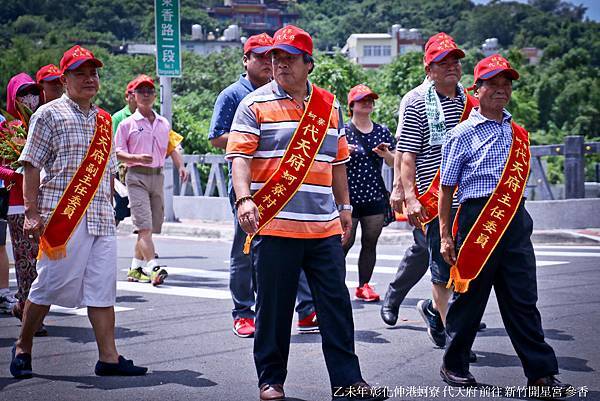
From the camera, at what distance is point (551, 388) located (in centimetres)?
517

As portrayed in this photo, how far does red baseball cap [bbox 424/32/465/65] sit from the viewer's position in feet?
20.4

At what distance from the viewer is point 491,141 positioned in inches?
213

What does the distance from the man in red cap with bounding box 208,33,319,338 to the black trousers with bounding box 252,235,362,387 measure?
185cm

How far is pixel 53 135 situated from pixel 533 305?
3.03 meters

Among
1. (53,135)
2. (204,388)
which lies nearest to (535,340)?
(204,388)

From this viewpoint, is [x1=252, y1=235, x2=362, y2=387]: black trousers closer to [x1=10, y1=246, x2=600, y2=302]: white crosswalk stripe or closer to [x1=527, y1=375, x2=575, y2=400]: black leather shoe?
[x1=527, y1=375, x2=575, y2=400]: black leather shoe

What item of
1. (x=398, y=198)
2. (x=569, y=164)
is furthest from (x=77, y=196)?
(x=569, y=164)

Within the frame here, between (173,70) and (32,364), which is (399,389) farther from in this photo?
(173,70)

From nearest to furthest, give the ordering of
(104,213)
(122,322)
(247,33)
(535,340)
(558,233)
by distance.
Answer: (535,340), (104,213), (122,322), (558,233), (247,33)

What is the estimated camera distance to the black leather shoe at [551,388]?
5155mm

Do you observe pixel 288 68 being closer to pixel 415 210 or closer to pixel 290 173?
pixel 290 173

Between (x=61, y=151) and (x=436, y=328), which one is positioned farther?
(x=436, y=328)

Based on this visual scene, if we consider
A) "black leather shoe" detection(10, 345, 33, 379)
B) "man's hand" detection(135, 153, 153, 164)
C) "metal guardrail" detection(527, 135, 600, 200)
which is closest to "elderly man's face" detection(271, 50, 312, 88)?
"black leather shoe" detection(10, 345, 33, 379)

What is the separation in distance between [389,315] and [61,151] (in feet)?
9.19
